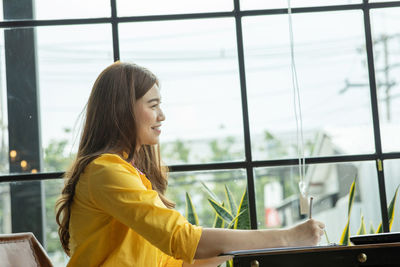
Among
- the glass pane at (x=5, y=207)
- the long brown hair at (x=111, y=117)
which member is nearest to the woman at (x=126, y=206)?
the long brown hair at (x=111, y=117)

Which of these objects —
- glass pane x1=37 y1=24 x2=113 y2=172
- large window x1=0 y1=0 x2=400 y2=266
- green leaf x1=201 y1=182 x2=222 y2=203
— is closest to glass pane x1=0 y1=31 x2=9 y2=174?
large window x1=0 y1=0 x2=400 y2=266

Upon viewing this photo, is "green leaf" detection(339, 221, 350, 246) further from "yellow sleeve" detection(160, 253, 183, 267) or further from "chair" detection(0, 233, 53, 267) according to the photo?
"chair" detection(0, 233, 53, 267)

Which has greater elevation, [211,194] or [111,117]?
[111,117]

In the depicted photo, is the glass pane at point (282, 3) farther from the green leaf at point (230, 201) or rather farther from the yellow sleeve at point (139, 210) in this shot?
the yellow sleeve at point (139, 210)

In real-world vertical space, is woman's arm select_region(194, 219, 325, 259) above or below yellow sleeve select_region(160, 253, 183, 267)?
above

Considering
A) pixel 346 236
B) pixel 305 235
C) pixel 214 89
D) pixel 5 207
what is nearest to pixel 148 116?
pixel 305 235

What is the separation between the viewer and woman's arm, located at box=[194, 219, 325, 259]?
5.21 feet

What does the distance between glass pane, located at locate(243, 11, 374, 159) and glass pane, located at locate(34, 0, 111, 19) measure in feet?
2.38

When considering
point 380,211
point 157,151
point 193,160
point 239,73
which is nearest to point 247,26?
point 239,73

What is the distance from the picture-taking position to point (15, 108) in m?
2.75

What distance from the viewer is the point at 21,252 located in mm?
2064

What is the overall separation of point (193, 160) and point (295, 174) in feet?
1.77

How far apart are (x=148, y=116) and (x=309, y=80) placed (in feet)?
4.00

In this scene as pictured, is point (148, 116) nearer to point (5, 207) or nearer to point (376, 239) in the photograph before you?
point (376, 239)
